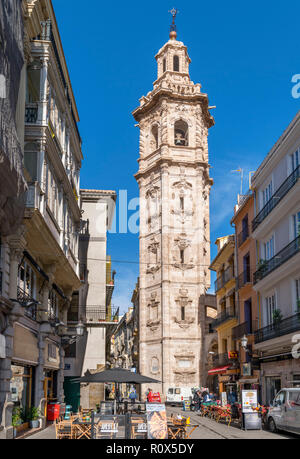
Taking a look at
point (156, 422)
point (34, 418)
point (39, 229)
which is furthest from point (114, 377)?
point (156, 422)

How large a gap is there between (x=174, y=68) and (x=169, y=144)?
10.7 m

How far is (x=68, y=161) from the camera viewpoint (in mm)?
27328

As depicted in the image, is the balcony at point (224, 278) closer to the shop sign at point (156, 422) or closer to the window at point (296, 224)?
the window at point (296, 224)

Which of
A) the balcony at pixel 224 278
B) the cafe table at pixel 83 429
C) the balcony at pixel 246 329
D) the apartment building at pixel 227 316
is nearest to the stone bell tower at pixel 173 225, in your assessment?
the apartment building at pixel 227 316

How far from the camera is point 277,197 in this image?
28.2 meters

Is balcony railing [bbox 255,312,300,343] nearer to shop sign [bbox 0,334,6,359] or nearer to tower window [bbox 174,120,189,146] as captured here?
shop sign [bbox 0,334,6,359]

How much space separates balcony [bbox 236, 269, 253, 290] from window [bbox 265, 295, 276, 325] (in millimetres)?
2846

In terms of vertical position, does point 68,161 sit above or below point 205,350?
above

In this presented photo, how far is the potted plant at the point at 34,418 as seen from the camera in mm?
21062

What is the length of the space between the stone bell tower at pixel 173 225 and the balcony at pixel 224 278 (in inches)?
394

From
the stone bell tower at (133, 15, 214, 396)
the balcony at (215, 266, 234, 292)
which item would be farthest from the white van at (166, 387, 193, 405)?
the balcony at (215, 266, 234, 292)
